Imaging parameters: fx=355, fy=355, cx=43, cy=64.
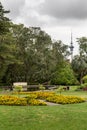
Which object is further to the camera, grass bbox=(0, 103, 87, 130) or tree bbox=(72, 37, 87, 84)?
tree bbox=(72, 37, 87, 84)

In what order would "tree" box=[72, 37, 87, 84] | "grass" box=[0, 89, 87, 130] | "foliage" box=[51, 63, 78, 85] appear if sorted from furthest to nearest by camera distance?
1. "tree" box=[72, 37, 87, 84]
2. "foliage" box=[51, 63, 78, 85]
3. "grass" box=[0, 89, 87, 130]

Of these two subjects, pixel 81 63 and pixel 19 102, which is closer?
pixel 19 102

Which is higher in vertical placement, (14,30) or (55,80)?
(14,30)

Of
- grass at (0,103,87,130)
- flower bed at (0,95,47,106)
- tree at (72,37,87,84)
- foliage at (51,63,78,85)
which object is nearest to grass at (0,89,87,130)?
grass at (0,103,87,130)

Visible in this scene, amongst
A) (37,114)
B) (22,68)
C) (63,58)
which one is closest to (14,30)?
(22,68)

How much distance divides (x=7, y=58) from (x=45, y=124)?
3455 cm

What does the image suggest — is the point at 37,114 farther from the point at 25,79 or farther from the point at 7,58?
the point at 25,79

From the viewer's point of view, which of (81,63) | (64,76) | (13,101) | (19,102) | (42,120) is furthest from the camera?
(81,63)

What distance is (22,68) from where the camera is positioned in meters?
53.3

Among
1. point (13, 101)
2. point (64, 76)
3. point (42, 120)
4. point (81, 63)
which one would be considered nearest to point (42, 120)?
point (42, 120)

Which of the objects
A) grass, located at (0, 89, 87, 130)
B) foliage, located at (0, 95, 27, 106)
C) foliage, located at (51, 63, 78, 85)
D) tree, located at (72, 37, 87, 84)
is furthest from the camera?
tree, located at (72, 37, 87, 84)

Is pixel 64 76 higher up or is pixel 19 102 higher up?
pixel 19 102

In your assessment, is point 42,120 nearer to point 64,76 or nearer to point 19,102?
point 19,102

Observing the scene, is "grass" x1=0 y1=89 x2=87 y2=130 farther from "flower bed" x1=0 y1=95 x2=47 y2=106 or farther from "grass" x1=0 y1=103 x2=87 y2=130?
"flower bed" x1=0 y1=95 x2=47 y2=106
